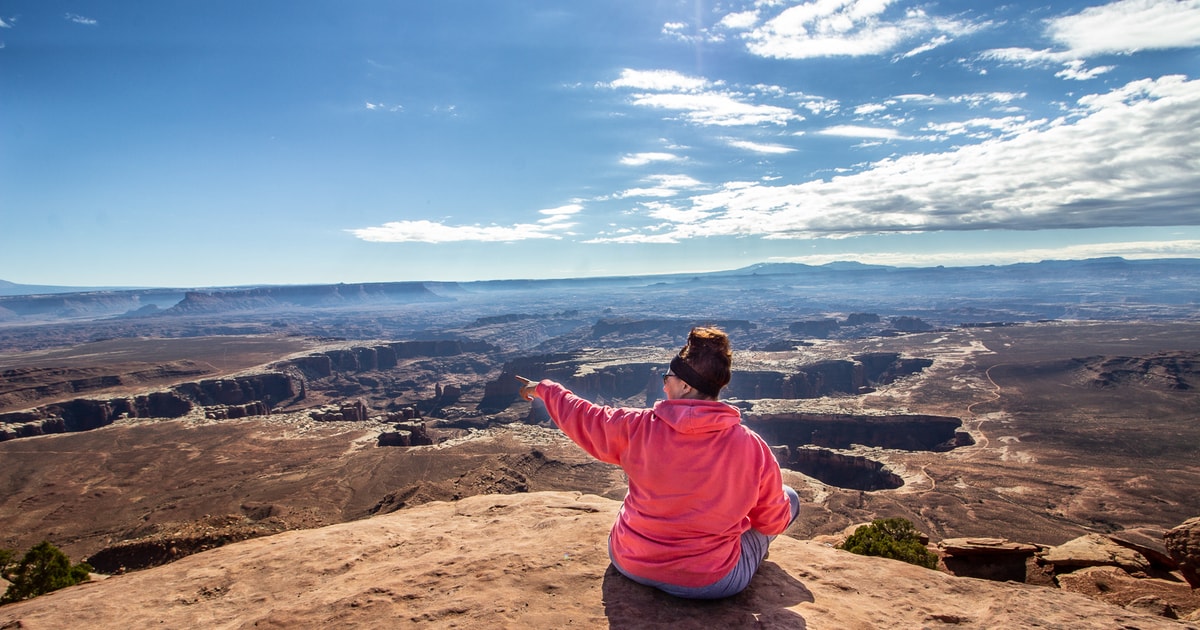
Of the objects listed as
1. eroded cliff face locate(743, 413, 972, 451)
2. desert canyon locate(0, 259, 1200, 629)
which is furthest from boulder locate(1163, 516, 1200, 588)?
eroded cliff face locate(743, 413, 972, 451)

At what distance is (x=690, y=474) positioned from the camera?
392cm

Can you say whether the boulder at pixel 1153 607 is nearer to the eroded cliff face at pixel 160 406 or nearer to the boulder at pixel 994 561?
the boulder at pixel 994 561

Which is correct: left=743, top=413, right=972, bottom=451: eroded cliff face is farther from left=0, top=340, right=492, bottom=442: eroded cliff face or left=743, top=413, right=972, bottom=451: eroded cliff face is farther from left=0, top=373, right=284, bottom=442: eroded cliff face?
left=0, top=373, right=284, bottom=442: eroded cliff face

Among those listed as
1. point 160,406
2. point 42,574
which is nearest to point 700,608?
point 42,574

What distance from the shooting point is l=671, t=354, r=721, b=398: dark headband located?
377 centimetres

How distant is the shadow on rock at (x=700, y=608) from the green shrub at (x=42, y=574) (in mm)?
12260

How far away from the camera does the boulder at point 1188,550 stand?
7.55 m

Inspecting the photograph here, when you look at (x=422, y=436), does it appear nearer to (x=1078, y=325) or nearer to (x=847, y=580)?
(x=847, y=580)

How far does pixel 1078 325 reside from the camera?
394 ft

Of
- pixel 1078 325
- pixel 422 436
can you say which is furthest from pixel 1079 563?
pixel 1078 325

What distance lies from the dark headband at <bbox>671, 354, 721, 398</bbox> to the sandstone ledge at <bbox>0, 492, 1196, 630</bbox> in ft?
5.71

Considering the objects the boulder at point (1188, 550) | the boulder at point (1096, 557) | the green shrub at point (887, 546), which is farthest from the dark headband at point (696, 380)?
the boulder at point (1096, 557)

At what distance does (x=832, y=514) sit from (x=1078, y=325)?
429 feet

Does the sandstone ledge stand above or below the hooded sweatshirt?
below
